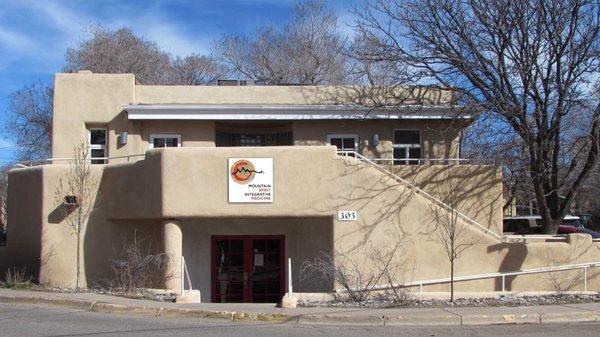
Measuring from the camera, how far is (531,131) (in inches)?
780

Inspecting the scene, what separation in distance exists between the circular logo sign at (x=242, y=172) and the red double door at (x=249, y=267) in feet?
10.1

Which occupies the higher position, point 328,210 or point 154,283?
point 328,210

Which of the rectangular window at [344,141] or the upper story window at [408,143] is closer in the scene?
the rectangular window at [344,141]

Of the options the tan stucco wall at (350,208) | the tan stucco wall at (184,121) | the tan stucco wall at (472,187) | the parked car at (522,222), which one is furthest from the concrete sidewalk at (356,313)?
the parked car at (522,222)

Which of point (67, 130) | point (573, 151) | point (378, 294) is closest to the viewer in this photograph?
point (378, 294)

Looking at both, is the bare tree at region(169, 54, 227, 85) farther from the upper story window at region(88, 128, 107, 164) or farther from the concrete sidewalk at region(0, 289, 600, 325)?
the concrete sidewalk at region(0, 289, 600, 325)

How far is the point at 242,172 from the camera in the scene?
18.3m

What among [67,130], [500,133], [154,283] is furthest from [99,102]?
[500,133]

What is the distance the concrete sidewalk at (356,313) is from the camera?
40.6ft

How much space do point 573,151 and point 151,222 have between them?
1380cm

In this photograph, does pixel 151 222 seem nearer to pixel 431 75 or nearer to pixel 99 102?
pixel 99 102

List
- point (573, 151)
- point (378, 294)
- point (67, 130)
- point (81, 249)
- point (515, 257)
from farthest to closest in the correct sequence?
point (67, 130) → point (573, 151) → point (81, 249) → point (515, 257) → point (378, 294)

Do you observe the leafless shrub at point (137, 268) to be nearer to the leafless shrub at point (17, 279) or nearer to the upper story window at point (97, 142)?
the leafless shrub at point (17, 279)

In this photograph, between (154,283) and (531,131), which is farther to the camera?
(531,131)
